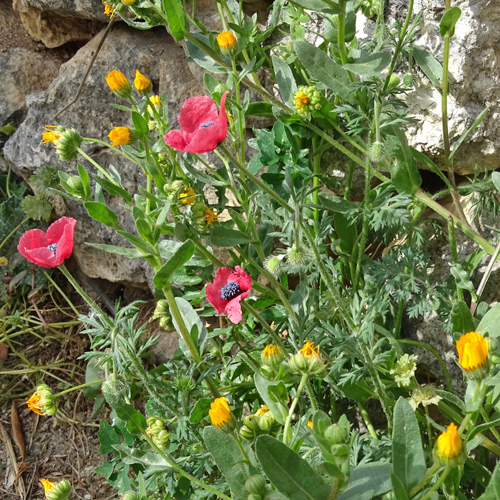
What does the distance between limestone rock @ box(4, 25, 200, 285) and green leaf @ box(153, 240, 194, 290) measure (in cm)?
80

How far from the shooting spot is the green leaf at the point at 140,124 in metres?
1.00

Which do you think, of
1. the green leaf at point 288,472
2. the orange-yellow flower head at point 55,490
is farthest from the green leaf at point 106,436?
the green leaf at point 288,472

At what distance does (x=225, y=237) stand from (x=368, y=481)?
→ 50cm

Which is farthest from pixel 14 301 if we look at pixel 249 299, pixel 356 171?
pixel 356 171

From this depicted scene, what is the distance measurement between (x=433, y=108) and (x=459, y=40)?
17cm

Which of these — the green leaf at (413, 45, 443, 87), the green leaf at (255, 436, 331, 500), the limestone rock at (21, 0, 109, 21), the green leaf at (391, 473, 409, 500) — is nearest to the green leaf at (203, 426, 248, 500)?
the green leaf at (255, 436, 331, 500)

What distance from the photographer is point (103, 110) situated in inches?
72.1

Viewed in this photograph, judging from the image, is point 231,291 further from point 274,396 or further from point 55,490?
point 55,490

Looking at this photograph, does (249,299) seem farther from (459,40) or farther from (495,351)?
(459,40)

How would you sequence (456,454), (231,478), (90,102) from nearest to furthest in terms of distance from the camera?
1. (456,454)
2. (231,478)
3. (90,102)

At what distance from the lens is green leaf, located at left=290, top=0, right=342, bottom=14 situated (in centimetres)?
104

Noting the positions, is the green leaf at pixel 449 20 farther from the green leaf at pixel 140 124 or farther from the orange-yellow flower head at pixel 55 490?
the orange-yellow flower head at pixel 55 490

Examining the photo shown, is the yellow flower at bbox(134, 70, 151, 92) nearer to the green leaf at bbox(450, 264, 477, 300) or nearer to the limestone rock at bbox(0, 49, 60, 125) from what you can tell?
the green leaf at bbox(450, 264, 477, 300)

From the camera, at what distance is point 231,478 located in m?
0.88
